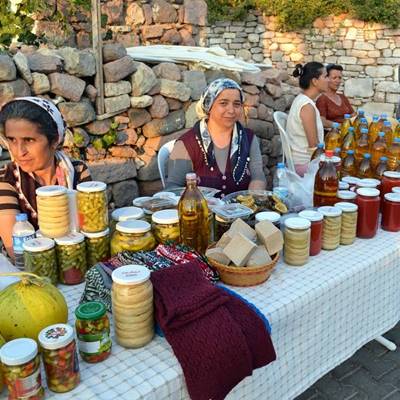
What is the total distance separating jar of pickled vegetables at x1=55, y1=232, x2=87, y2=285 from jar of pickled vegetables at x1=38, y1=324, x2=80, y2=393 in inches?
19.2

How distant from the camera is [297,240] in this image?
1851mm

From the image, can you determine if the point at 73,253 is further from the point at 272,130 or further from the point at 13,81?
the point at 272,130

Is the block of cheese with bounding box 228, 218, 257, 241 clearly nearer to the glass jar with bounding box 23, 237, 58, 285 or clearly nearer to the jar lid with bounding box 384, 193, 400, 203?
the glass jar with bounding box 23, 237, 58, 285

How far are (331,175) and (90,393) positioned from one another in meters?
1.53

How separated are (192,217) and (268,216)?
33cm

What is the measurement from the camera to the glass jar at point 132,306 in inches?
50.3

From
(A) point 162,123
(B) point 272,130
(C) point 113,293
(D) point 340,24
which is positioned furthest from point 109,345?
(D) point 340,24

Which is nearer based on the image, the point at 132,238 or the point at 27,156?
the point at 132,238

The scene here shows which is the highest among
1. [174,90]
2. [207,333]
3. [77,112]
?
[174,90]

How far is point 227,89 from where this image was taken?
3.04m

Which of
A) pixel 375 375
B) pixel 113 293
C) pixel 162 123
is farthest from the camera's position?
pixel 162 123

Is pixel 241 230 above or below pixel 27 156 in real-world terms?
below

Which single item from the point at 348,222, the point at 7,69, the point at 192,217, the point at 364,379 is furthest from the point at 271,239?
the point at 7,69

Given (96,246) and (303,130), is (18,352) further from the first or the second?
(303,130)
